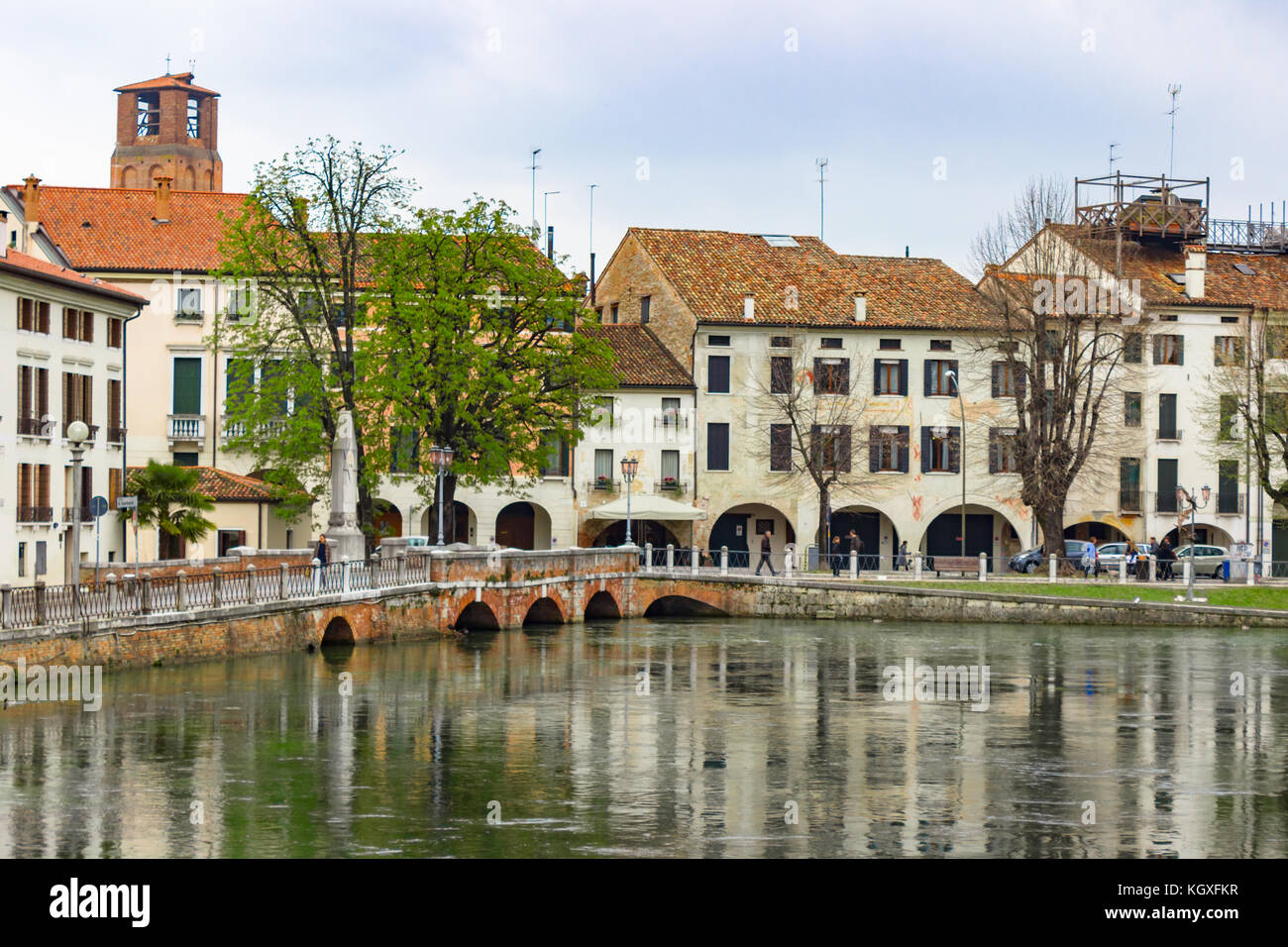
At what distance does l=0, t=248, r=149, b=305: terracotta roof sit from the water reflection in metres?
12.6

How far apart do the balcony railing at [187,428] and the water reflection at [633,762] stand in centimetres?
1997

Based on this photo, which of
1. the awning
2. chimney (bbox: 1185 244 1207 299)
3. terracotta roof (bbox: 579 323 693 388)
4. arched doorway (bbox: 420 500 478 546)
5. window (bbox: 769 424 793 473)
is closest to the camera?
arched doorway (bbox: 420 500 478 546)

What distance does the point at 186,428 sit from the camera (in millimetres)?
60688

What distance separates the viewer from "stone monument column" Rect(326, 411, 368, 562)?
45.1m

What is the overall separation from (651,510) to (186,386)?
16038 millimetres

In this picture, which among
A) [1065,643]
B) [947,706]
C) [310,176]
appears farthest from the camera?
[310,176]

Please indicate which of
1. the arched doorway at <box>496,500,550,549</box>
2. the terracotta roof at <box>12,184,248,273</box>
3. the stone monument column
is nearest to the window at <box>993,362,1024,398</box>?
the arched doorway at <box>496,500,550,549</box>

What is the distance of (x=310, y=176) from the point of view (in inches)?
2103

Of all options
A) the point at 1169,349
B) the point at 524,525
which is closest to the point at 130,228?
the point at 524,525

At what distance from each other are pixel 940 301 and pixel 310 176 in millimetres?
26575

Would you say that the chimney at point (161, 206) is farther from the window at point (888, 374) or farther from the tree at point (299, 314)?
the window at point (888, 374)

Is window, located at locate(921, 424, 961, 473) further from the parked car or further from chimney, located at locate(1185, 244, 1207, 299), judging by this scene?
chimney, located at locate(1185, 244, 1207, 299)
